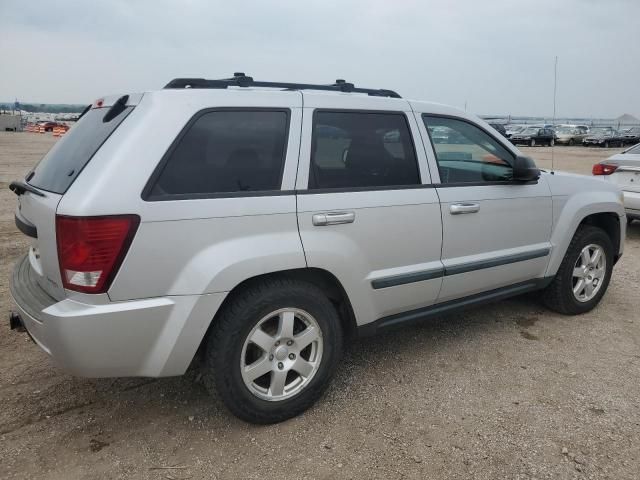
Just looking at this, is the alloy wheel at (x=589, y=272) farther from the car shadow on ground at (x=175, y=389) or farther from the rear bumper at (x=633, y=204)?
the rear bumper at (x=633, y=204)

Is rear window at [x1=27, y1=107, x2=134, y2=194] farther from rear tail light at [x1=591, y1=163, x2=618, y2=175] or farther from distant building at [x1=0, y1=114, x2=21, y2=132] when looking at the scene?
distant building at [x1=0, y1=114, x2=21, y2=132]

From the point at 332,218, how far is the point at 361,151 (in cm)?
54

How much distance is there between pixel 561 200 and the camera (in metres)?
3.96

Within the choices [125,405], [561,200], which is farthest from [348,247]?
[561,200]

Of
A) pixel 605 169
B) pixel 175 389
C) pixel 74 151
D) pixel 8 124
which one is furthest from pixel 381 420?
pixel 8 124

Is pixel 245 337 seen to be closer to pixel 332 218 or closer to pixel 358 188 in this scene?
pixel 332 218

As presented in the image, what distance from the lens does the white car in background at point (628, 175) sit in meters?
6.84

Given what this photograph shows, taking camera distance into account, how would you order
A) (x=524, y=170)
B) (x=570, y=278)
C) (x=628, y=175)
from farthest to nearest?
(x=628, y=175) < (x=570, y=278) < (x=524, y=170)

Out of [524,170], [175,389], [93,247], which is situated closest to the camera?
[93,247]

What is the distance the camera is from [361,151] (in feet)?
9.91

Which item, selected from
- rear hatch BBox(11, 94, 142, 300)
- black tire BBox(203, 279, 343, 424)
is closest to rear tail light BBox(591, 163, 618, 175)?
black tire BBox(203, 279, 343, 424)

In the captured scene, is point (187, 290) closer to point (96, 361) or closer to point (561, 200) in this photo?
point (96, 361)

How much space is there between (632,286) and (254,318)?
4372 millimetres

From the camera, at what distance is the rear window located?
240 cm
